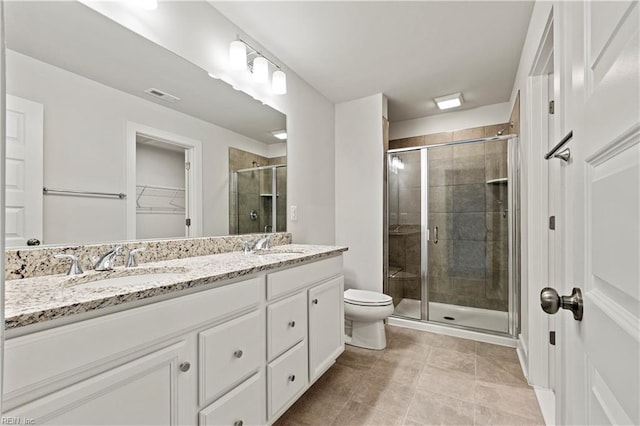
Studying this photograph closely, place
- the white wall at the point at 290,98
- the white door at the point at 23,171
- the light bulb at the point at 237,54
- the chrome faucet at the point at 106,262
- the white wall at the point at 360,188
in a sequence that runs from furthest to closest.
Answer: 1. the white wall at the point at 360,188
2. the light bulb at the point at 237,54
3. the white wall at the point at 290,98
4. the chrome faucet at the point at 106,262
5. the white door at the point at 23,171

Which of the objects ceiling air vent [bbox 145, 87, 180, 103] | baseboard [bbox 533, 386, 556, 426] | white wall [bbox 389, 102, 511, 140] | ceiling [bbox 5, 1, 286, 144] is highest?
white wall [bbox 389, 102, 511, 140]

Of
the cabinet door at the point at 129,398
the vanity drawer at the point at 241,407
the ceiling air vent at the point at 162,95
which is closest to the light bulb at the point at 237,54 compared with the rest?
the ceiling air vent at the point at 162,95

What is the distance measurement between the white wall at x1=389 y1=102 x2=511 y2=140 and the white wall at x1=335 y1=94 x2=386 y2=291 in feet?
2.75

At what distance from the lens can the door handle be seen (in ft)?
1.91

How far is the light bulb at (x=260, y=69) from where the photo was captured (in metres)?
1.99

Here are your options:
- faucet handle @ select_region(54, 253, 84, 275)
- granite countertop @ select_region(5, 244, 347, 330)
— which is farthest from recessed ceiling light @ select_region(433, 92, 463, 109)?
faucet handle @ select_region(54, 253, 84, 275)

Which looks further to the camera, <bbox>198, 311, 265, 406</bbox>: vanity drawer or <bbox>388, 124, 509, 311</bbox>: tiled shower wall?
<bbox>388, 124, 509, 311</bbox>: tiled shower wall

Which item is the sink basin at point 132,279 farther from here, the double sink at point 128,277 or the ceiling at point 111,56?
the ceiling at point 111,56

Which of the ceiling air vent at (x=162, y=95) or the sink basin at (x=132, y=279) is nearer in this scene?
the sink basin at (x=132, y=279)

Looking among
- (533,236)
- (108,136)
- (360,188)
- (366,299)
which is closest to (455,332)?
(366,299)

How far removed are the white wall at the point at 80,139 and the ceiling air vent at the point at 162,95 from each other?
0.05m

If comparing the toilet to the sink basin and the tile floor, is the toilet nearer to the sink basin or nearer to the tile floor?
the tile floor

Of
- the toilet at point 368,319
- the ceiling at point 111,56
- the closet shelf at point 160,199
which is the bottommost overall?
the toilet at point 368,319

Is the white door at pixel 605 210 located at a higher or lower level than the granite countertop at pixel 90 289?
higher
